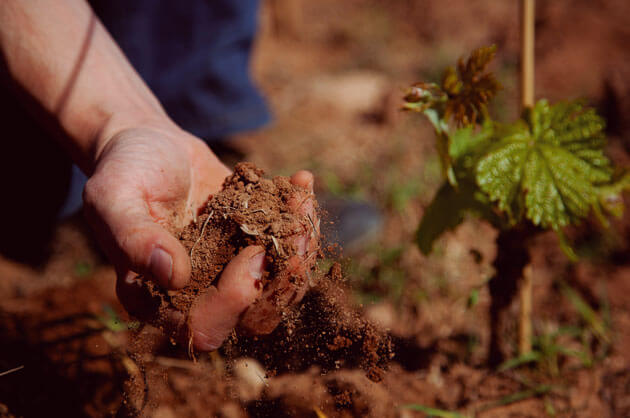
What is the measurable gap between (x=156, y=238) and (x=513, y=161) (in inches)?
38.7

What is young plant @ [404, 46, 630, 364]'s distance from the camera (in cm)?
121

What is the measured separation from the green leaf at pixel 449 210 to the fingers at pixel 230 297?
0.57m

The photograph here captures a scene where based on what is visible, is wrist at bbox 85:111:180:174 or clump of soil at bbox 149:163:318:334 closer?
clump of soil at bbox 149:163:318:334

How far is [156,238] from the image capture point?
1045mm

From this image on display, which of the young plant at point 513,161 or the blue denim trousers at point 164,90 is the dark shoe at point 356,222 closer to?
the blue denim trousers at point 164,90

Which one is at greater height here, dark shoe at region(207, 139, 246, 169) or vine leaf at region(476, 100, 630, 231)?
vine leaf at region(476, 100, 630, 231)

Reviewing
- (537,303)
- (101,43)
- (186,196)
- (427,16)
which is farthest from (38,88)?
(427,16)

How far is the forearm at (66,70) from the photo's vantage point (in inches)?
60.2

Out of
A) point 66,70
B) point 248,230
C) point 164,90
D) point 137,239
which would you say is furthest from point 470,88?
point 164,90

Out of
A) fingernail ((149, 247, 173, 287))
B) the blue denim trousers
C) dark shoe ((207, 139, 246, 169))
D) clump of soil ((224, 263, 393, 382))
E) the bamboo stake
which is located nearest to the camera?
fingernail ((149, 247, 173, 287))

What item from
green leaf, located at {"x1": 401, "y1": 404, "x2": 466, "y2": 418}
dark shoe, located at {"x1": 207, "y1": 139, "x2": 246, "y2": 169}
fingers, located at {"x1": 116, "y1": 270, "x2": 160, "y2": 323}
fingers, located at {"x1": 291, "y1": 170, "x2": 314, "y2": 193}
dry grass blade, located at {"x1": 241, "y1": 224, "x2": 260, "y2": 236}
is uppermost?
fingers, located at {"x1": 291, "y1": 170, "x2": 314, "y2": 193}

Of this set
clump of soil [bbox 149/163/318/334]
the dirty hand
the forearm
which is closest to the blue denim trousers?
the forearm

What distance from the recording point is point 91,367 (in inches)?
61.4

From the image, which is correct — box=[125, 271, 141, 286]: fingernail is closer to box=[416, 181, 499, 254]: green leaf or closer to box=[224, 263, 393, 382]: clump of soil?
box=[224, 263, 393, 382]: clump of soil
